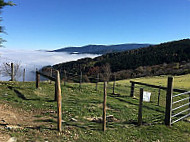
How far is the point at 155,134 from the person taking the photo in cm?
684

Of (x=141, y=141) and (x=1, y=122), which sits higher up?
(x=1, y=122)

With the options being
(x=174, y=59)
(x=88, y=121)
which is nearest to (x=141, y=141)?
(x=88, y=121)

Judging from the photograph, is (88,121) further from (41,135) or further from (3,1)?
(3,1)

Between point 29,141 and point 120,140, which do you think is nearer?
point 29,141

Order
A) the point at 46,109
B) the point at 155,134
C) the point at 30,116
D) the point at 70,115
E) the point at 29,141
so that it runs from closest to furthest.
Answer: the point at 29,141 → the point at 155,134 → the point at 30,116 → the point at 70,115 → the point at 46,109

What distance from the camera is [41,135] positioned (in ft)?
18.7

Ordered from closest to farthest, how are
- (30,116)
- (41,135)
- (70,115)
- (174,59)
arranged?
(41,135), (30,116), (70,115), (174,59)

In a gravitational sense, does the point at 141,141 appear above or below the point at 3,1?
below

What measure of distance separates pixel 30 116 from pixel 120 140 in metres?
4.41

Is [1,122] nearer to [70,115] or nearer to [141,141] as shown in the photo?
[70,115]

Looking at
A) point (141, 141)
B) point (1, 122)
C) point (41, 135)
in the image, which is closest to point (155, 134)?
point (141, 141)

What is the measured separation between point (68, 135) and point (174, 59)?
10417 centimetres

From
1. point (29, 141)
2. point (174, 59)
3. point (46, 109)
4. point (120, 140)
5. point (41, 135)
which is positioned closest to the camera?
point (29, 141)

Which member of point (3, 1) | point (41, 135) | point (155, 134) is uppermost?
point (3, 1)
